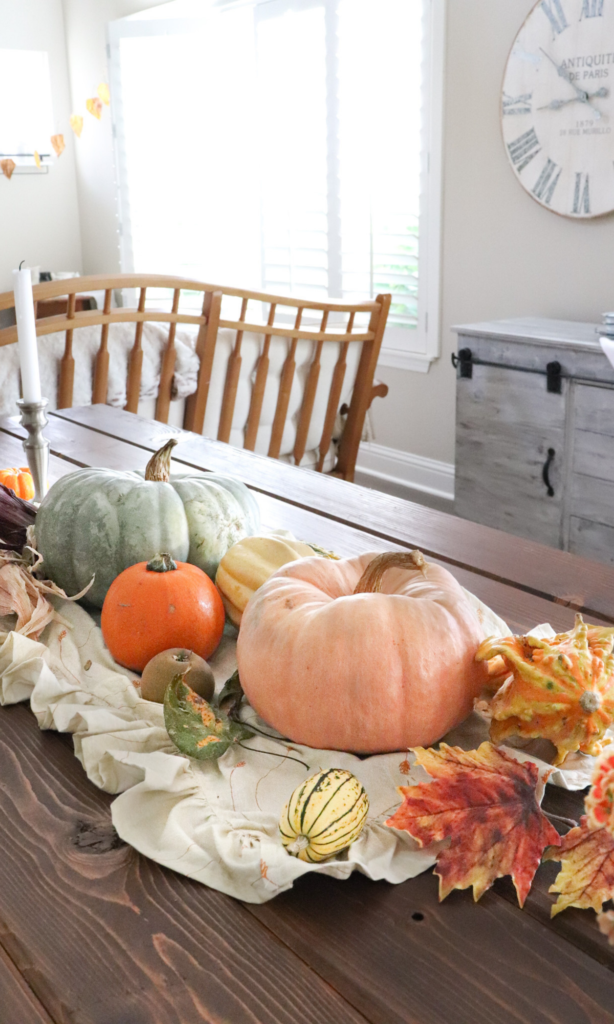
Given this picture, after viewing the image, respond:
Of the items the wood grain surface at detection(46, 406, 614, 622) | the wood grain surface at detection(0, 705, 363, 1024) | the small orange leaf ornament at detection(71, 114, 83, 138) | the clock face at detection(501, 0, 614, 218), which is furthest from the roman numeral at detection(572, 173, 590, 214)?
the small orange leaf ornament at detection(71, 114, 83, 138)

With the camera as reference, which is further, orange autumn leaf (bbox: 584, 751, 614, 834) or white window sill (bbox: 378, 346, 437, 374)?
white window sill (bbox: 378, 346, 437, 374)

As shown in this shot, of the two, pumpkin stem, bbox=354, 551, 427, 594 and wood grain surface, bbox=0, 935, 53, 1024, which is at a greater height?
pumpkin stem, bbox=354, 551, 427, 594

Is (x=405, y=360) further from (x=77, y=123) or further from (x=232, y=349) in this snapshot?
(x=77, y=123)

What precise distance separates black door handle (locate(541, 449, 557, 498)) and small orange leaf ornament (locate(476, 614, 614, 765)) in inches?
89.4

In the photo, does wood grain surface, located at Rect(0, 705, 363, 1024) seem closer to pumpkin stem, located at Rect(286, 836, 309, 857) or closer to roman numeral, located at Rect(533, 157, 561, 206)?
pumpkin stem, located at Rect(286, 836, 309, 857)

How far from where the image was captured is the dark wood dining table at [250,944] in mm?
501

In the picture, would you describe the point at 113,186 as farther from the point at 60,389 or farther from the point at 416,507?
the point at 416,507

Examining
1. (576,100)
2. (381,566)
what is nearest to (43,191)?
(576,100)

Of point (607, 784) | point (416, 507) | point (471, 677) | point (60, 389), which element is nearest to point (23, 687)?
point (471, 677)

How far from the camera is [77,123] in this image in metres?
5.89

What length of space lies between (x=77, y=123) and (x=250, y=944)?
20.3 feet

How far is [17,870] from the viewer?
0.62 m

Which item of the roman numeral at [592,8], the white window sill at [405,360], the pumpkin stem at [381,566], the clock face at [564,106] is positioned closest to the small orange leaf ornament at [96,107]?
the white window sill at [405,360]

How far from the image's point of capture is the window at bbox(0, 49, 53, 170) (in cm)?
572
